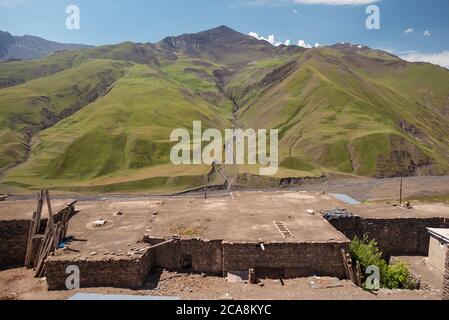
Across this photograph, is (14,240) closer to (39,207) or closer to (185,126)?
(39,207)

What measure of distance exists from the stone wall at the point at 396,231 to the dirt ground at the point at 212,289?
8.17 m

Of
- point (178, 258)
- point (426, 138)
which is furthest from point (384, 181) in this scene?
point (178, 258)

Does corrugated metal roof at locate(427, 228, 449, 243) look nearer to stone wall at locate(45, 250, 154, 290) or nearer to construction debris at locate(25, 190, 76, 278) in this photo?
stone wall at locate(45, 250, 154, 290)

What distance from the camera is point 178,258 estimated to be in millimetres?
23891

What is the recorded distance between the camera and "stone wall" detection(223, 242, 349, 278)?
2288 centimetres

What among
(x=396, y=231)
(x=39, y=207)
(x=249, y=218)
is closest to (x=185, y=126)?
(x=249, y=218)

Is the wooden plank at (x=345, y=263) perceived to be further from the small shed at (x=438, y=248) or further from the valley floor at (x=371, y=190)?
the valley floor at (x=371, y=190)

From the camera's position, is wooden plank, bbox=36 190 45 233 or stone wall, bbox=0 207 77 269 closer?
wooden plank, bbox=36 190 45 233

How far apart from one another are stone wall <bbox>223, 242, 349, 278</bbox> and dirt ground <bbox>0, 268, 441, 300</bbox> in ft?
2.73

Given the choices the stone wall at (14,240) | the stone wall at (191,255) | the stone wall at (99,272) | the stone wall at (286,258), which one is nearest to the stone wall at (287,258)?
the stone wall at (286,258)

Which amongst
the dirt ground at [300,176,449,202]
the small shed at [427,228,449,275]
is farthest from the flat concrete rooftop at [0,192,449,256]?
the dirt ground at [300,176,449,202]

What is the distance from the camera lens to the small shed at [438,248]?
26111mm

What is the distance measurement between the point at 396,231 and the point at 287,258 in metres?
12.1
